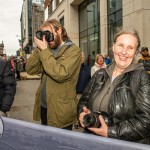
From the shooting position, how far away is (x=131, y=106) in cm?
184

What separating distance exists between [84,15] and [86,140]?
1948 cm

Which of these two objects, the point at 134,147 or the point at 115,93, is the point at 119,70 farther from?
the point at 134,147

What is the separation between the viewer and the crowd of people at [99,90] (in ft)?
5.86

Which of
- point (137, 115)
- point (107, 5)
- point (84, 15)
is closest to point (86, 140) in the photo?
point (137, 115)

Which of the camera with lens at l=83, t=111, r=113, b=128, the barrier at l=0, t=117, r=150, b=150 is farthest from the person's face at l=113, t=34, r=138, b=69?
the barrier at l=0, t=117, r=150, b=150

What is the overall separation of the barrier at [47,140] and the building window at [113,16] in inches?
484

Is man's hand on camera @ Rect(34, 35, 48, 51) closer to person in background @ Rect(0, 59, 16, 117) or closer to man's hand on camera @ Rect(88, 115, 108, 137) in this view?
man's hand on camera @ Rect(88, 115, 108, 137)

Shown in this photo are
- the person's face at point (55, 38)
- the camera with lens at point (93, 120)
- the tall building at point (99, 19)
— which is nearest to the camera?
the camera with lens at point (93, 120)

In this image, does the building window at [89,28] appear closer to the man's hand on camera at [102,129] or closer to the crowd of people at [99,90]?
the crowd of people at [99,90]

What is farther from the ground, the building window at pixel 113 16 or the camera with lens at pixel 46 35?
the building window at pixel 113 16

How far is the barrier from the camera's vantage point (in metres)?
1.26

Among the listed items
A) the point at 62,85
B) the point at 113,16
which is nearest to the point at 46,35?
the point at 62,85

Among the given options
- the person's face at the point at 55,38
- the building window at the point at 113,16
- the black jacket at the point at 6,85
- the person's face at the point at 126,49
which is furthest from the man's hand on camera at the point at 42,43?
the building window at the point at 113,16

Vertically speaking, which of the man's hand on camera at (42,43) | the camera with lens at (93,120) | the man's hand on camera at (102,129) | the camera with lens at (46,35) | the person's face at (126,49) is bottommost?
the man's hand on camera at (102,129)
